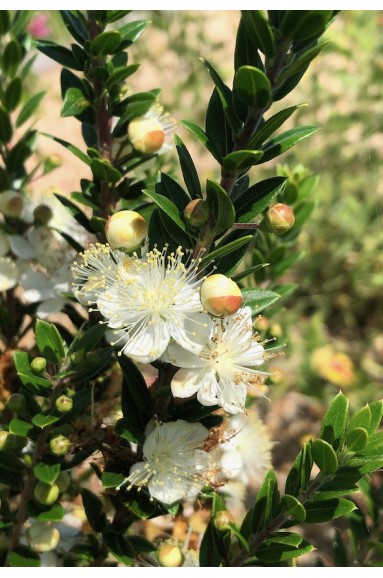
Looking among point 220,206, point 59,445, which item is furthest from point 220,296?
point 59,445

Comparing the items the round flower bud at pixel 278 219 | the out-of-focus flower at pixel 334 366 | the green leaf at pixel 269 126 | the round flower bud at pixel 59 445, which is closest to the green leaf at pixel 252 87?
the green leaf at pixel 269 126

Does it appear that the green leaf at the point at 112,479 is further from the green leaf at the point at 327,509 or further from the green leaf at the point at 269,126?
the green leaf at the point at 269,126

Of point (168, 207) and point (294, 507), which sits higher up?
point (168, 207)

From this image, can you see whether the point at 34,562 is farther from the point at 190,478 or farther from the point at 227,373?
the point at 227,373

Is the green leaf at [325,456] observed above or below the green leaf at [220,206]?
below

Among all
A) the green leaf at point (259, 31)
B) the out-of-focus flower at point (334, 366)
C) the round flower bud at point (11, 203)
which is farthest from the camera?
the out-of-focus flower at point (334, 366)

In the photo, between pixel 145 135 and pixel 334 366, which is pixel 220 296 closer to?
pixel 145 135
